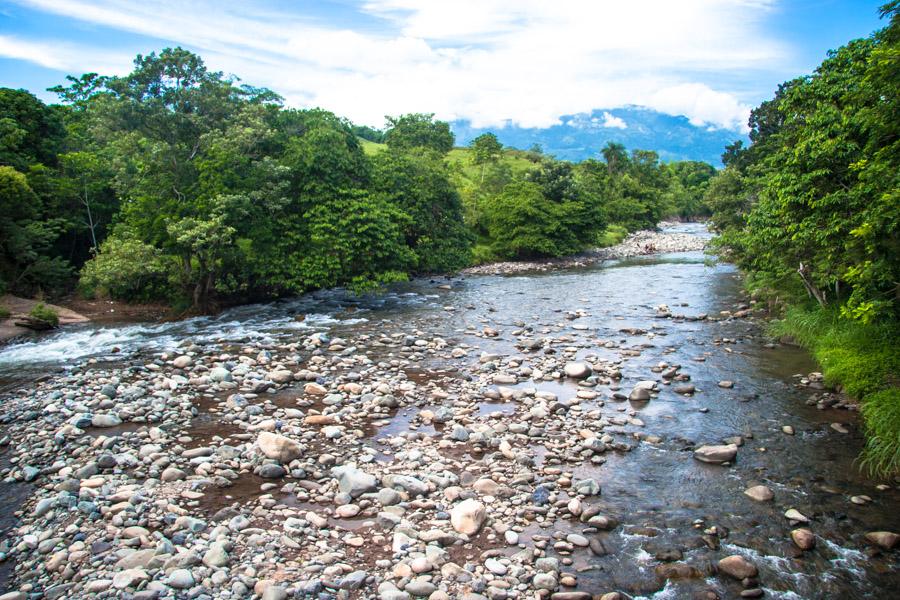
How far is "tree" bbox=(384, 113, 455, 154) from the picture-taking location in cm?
7844

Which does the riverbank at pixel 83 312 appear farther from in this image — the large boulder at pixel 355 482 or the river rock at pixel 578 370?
the river rock at pixel 578 370

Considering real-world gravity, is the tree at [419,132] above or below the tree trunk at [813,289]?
above

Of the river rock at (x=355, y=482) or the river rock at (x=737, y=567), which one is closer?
the river rock at (x=737, y=567)

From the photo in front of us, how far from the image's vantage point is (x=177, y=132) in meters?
25.9

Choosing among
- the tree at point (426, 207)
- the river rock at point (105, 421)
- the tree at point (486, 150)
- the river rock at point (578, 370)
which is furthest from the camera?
the tree at point (486, 150)

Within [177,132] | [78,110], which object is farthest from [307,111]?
[78,110]

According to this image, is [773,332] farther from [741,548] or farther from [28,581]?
[28,581]

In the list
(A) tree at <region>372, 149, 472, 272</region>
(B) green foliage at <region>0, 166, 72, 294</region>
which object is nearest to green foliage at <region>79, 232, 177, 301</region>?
(B) green foliage at <region>0, 166, 72, 294</region>

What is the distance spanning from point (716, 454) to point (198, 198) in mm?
22962

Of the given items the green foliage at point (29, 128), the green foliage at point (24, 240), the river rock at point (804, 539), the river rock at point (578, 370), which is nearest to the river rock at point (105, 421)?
the river rock at point (578, 370)

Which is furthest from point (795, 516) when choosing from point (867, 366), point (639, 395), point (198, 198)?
point (198, 198)

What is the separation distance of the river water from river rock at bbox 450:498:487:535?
5.30ft

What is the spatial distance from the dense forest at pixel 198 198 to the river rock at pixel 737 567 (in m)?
21.3

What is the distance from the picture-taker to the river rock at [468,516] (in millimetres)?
8969
